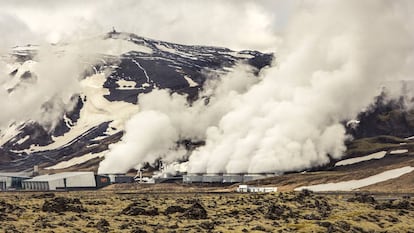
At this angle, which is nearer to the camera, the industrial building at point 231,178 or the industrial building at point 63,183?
the industrial building at point 63,183

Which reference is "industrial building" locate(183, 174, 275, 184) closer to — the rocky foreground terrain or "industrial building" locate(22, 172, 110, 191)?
"industrial building" locate(22, 172, 110, 191)

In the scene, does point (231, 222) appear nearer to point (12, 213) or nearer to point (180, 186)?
point (12, 213)

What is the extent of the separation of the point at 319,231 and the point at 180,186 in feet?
453

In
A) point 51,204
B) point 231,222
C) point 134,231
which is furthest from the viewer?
point 51,204

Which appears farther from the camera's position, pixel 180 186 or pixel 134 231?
pixel 180 186

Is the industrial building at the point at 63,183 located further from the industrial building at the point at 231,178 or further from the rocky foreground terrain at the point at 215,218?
the rocky foreground terrain at the point at 215,218

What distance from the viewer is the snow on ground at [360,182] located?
156 meters

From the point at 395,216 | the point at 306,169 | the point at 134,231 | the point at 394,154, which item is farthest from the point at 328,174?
the point at 134,231

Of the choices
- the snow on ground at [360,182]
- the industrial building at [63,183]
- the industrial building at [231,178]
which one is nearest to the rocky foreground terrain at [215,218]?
the snow on ground at [360,182]

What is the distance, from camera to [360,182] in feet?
524

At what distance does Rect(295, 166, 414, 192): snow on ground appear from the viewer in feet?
510

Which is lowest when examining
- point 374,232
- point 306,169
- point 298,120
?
point 374,232

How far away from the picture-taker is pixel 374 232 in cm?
5400

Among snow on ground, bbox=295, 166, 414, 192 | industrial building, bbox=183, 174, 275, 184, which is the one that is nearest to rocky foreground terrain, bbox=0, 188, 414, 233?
snow on ground, bbox=295, 166, 414, 192
